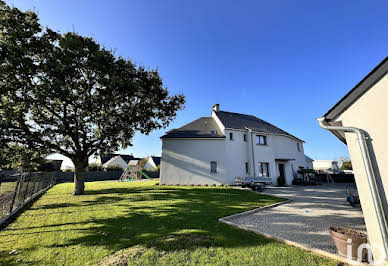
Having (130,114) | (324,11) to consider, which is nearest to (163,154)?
(130,114)

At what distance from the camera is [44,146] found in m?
12.9

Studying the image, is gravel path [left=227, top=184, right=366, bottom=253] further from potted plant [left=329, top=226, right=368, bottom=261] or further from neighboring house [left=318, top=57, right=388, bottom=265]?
neighboring house [left=318, top=57, right=388, bottom=265]

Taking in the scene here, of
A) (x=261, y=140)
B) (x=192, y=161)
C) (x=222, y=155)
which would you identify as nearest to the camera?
(x=222, y=155)

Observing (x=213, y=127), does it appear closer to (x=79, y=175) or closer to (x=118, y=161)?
(x=79, y=175)

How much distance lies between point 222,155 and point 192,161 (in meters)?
3.77

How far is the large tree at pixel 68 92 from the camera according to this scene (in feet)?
33.4

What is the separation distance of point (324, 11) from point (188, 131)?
655 inches

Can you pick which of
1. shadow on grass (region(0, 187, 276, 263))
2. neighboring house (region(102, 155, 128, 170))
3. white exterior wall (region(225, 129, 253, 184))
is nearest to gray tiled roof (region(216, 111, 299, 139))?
white exterior wall (region(225, 129, 253, 184))

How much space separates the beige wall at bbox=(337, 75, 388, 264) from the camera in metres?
3.41

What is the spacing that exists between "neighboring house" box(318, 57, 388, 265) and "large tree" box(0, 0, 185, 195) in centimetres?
1297

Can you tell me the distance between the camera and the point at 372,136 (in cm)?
361

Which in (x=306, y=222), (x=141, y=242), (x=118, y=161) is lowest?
(x=141, y=242)

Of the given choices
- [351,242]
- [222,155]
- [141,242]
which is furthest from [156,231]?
[222,155]

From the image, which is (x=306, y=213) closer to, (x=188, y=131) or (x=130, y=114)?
(x=130, y=114)
